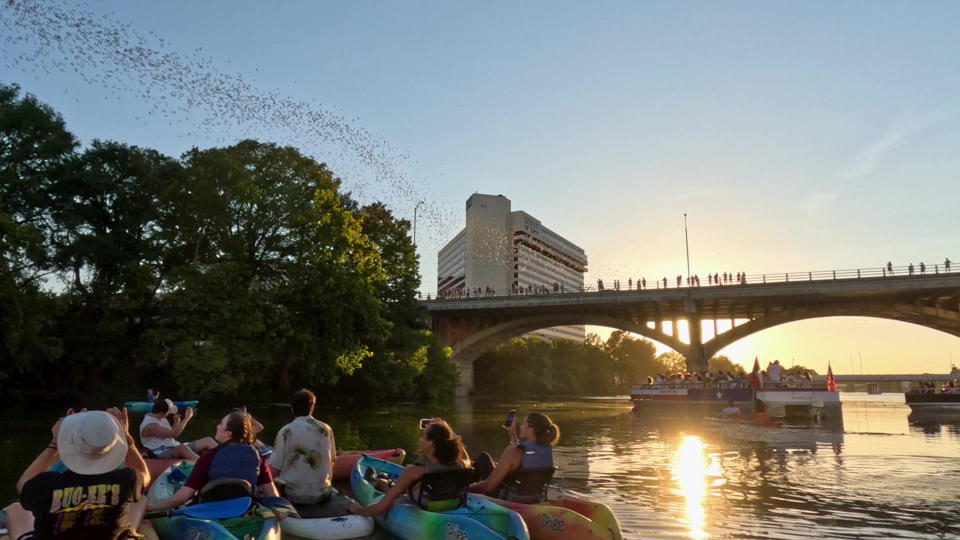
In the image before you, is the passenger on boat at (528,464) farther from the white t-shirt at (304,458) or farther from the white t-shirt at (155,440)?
the white t-shirt at (155,440)

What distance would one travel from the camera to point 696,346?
6347cm

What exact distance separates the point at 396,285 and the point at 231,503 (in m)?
41.6

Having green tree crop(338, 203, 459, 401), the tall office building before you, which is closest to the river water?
green tree crop(338, 203, 459, 401)

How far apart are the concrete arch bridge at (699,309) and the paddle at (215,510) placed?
53445 millimetres

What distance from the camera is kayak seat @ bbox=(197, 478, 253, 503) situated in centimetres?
675

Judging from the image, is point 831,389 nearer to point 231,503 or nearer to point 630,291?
point 630,291

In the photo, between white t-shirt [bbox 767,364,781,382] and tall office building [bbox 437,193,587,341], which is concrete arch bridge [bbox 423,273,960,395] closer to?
white t-shirt [bbox 767,364,781,382]

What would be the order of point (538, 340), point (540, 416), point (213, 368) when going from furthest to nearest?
1. point (538, 340)
2. point (213, 368)
3. point (540, 416)

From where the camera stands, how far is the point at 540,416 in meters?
8.51

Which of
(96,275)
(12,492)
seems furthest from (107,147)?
(12,492)

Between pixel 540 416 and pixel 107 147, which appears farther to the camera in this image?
pixel 107 147

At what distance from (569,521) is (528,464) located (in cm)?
98

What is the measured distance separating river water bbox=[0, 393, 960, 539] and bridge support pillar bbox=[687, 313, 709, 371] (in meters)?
31.1

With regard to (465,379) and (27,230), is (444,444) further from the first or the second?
(465,379)
